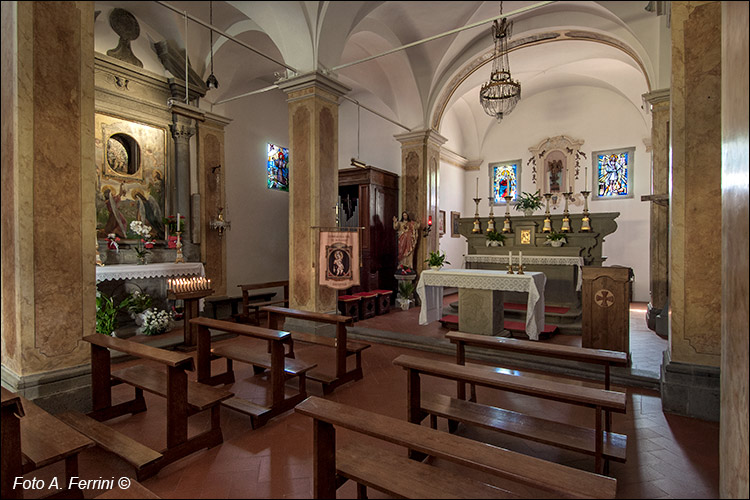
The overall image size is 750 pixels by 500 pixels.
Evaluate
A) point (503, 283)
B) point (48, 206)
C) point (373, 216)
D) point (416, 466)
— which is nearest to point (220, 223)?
point (373, 216)

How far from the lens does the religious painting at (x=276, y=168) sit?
10.2m

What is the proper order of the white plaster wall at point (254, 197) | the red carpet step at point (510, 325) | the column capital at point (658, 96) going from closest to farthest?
the red carpet step at point (510, 325) → the column capital at point (658, 96) → the white plaster wall at point (254, 197)

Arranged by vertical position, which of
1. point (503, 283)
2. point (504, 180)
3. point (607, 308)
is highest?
point (504, 180)

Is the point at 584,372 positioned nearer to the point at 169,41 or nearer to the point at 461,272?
the point at 461,272

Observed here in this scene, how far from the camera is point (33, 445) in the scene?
2141 millimetres

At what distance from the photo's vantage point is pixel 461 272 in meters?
6.05

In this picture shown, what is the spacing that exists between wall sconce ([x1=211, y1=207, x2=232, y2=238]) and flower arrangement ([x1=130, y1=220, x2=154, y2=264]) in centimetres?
156

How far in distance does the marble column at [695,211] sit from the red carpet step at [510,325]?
288 centimetres

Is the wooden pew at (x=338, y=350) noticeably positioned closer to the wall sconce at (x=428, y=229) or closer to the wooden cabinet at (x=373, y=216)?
the wooden cabinet at (x=373, y=216)

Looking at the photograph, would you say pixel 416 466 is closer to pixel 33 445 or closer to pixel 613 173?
pixel 33 445

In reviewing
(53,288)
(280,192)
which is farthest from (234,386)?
(280,192)

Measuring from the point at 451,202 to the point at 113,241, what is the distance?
10.0m

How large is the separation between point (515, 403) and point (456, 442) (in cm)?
237

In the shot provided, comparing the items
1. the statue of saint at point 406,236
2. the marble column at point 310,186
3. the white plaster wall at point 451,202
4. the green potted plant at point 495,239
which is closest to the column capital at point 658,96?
the green potted plant at point 495,239
